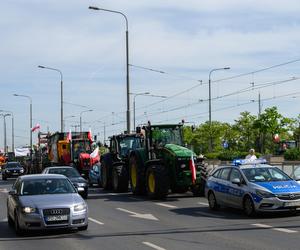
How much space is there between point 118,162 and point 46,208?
15953 mm

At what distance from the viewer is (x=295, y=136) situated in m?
82.9

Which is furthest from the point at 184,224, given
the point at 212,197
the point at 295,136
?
the point at 295,136

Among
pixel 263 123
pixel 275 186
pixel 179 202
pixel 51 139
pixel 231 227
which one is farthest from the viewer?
pixel 263 123

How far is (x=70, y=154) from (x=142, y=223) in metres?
26.2

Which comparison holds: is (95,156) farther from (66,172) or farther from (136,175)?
(136,175)

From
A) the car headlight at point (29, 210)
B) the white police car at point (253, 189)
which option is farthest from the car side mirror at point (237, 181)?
the car headlight at point (29, 210)

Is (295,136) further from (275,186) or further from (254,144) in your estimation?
(275,186)

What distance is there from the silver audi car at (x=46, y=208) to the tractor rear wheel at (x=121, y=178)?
531 inches

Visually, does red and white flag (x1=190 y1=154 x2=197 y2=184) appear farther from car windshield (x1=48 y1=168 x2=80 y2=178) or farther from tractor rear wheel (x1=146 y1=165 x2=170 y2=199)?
car windshield (x1=48 y1=168 x2=80 y2=178)

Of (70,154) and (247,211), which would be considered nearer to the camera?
(247,211)

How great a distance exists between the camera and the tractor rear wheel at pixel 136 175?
2498 centimetres

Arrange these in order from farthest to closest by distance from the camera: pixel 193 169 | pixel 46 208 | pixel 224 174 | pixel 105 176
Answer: pixel 105 176
pixel 193 169
pixel 224 174
pixel 46 208

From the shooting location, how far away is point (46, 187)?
14.3m

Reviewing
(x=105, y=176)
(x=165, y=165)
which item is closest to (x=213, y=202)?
(x=165, y=165)
